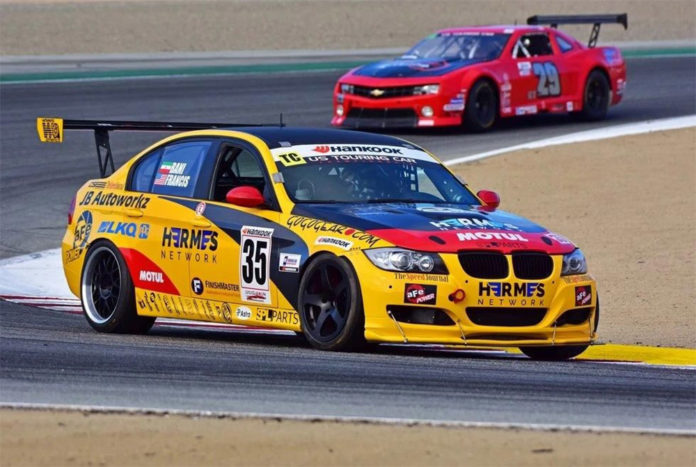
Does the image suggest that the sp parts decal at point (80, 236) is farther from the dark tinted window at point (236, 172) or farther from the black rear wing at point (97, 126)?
the dark tinted window at point (236, 172)

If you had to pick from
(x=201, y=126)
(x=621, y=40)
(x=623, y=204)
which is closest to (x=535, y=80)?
(x=623, y=204)

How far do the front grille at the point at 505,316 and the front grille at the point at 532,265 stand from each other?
0.19m

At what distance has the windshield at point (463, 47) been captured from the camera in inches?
883

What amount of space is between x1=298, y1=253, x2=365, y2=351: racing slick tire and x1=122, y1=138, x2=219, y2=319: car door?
0.95m

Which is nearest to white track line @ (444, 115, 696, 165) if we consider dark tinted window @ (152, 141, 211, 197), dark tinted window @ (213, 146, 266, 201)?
dark tinted window @ (152, 141, 211, 197)

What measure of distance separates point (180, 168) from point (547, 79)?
13145 millimetres

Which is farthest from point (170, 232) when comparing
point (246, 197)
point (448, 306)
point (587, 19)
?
point (587, 19)

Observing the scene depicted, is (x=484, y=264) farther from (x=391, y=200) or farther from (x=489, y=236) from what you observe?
(x=391, y=200)

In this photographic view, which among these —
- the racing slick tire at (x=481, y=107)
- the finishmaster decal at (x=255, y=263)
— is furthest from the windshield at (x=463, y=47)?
the finishmaster decal at (x=255, y=263)

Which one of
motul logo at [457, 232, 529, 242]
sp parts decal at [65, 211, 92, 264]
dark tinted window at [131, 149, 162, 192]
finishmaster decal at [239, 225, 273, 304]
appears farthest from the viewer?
sp parts decal at [65, 211, 92, 264]

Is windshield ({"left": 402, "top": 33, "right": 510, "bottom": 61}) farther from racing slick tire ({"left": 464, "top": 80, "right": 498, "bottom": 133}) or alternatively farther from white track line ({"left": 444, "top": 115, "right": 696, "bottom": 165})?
white track line ({"left": 444, "top": 115, "right": 696, "bottom": 165})

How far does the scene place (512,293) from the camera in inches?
356

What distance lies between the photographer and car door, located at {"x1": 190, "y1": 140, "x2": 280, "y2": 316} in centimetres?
956

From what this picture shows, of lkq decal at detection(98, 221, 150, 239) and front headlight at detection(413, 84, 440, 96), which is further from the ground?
front headlight at detection(413, 84, 440, 96)
